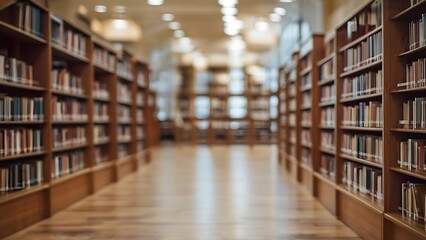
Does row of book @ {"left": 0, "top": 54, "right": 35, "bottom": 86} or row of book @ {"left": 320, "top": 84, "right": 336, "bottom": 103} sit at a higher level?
row of book @ {"left": 0, "top": 54, "right": 35, "bottom": 86}

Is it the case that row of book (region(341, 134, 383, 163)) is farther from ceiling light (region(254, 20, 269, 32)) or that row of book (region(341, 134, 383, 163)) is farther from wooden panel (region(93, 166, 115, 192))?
ceiling light (region(254, 20, 269, 32))

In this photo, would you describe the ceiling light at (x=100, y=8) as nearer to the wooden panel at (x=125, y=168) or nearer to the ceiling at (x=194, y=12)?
the ceiling at (x=194, y=12)

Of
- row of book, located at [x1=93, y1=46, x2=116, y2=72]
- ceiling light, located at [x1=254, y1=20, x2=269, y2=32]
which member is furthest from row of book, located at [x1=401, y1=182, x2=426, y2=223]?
ceiling light, located at [x1=254, y1=20, x2=269, y2=32]

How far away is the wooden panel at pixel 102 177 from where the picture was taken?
7.08 meters

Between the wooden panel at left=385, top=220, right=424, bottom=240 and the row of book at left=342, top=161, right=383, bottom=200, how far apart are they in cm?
49

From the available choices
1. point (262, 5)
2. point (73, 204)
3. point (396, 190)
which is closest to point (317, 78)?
point (262, 5)

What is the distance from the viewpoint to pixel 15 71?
191 inches

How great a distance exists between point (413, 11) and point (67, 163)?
4.44 m

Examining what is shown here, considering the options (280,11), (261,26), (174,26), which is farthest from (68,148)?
(174,26)

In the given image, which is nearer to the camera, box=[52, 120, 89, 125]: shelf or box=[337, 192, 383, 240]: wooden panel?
box=[337, 192, 383, 240]: wooden panel

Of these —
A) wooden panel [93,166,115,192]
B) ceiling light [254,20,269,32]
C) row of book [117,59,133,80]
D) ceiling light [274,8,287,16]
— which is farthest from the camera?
ceiling light [254,20,269,32]

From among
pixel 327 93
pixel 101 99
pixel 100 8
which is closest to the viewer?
pixel 327 93

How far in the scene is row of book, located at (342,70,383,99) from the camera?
14.2 feet

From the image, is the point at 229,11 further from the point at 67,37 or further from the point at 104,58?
the point at 67,37
